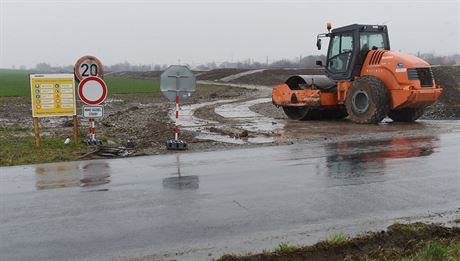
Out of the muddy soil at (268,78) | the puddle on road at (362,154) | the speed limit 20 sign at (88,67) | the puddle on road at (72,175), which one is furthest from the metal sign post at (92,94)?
the muddy soil at (268,78)

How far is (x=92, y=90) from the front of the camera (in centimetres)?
1288

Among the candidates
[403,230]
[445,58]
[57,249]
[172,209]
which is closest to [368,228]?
[403,230]

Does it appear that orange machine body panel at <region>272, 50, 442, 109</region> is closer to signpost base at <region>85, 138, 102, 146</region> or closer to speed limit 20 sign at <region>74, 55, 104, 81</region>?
speed limit 20 sign at <region>74, 55, 104, 81</region>

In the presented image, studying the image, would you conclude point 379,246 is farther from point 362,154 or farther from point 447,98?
point 447,98

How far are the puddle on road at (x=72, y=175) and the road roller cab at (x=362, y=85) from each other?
33.9 ft

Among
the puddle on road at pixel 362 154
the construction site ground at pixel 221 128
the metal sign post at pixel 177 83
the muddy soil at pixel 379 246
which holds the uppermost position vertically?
the metal sign post at pixel 177 83

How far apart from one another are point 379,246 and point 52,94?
9665mm

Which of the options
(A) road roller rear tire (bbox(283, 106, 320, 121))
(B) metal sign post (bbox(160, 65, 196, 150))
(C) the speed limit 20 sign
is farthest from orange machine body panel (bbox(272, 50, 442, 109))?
(C) the speed limit 20 sign

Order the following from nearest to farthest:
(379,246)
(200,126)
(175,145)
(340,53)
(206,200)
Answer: (379,246) < (206,200) < (175,145) < (200,126) < (340,53)

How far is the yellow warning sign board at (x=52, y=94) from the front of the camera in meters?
12.5

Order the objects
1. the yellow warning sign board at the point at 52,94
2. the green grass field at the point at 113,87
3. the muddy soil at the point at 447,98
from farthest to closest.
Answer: the green grass field at the point at 113,87
the muddy soil at the point at 447,98
the yellow warning sign board at the point at 52,94

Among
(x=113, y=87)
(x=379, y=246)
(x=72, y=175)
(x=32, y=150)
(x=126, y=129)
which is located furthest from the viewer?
(x=113, y=87)

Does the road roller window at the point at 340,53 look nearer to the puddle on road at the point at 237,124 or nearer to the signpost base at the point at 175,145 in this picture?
the puddle on road at the point at 237,124

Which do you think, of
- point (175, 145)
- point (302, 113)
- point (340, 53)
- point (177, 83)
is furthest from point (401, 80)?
point (175, 145)
